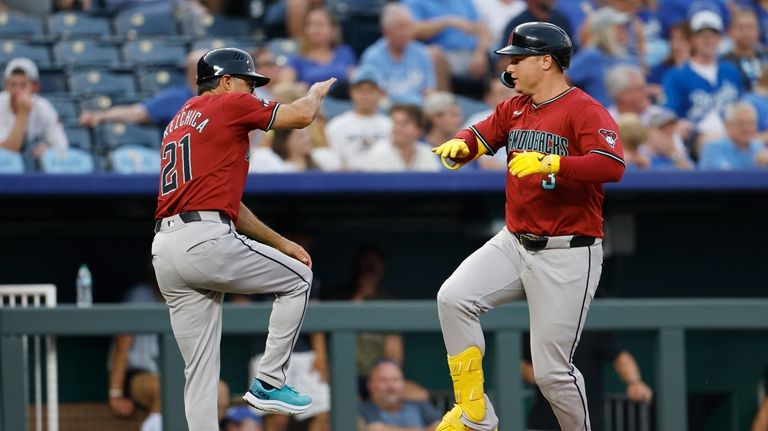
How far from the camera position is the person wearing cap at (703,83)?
8812mm

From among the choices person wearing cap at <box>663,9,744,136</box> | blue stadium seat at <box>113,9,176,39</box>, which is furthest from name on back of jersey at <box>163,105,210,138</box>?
person wearing cap at <box>663,9,744,136</box>

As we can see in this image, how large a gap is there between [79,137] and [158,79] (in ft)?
3.15

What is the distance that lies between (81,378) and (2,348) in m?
0.40

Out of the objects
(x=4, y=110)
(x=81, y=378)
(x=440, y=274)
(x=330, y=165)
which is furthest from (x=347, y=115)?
(x=81, y=378)

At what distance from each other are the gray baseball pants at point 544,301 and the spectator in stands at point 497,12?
4341mm

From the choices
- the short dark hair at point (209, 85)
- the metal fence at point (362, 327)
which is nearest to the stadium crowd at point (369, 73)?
the metal fence at point (362, 327)

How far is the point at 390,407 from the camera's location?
623cm

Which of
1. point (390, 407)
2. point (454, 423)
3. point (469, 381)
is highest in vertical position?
point (469, 381)

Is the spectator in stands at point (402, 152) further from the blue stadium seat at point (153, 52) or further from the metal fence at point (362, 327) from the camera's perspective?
the blue stadium seat at point (153, 52)

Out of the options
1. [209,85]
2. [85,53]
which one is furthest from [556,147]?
[85,53]

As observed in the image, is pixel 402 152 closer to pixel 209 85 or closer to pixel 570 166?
pixel 209 85

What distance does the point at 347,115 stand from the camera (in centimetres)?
810

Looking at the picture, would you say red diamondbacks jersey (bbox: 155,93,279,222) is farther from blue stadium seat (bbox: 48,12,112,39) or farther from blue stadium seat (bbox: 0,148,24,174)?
blue stadium seat (bbox: 48,12,112,39)

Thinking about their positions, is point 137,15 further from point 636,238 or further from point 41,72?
point 636,238
